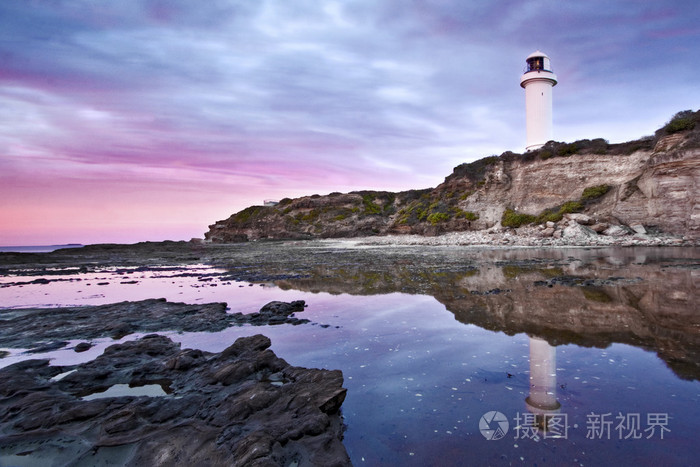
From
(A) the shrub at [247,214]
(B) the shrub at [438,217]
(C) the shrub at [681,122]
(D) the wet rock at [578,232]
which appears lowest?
(D) the wet rock at [578,232]

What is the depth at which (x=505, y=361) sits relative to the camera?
536 centimetres

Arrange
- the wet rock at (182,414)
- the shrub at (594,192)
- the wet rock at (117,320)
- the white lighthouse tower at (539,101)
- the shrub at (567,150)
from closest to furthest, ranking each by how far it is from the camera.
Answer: the wet rock at (182,414) < the wet rock at (117,320) < the shrub at (594,192) < the shrub at (567,150) < the white lighthouse tower at (539,101)

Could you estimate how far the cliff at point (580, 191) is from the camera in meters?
26.3

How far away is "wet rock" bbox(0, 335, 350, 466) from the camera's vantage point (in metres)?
3.32

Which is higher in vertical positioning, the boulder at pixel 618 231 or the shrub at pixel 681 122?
the shrub at pixel 681 122

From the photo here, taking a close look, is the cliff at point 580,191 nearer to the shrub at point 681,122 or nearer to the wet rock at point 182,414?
the shrub at point 681,122

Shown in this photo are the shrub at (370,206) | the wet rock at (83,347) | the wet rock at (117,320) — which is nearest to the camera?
the wet rock at (83,347)

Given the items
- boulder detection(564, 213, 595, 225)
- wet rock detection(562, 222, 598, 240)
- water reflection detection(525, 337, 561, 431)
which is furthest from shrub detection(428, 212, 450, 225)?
water reflection detection(525, 337, 561, 431)

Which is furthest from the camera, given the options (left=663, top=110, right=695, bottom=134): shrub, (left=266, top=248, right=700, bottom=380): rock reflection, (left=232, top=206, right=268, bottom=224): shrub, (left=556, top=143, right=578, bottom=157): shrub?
(left=232, top=206, right=268, bottom=224): shrub

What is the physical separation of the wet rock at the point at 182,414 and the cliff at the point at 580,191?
30.9 metres

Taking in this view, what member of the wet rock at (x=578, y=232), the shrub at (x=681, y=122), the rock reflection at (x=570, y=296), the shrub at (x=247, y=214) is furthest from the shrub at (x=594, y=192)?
the shrub at (x=247, y=214)

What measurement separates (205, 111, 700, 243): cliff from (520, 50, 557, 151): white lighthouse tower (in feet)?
16.0

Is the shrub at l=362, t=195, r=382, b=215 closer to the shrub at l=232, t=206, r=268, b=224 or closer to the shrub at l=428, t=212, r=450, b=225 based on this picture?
the shrub at l=428, t=212, r=450, b=225

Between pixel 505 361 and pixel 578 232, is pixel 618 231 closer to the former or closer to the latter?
pixel 578 232
